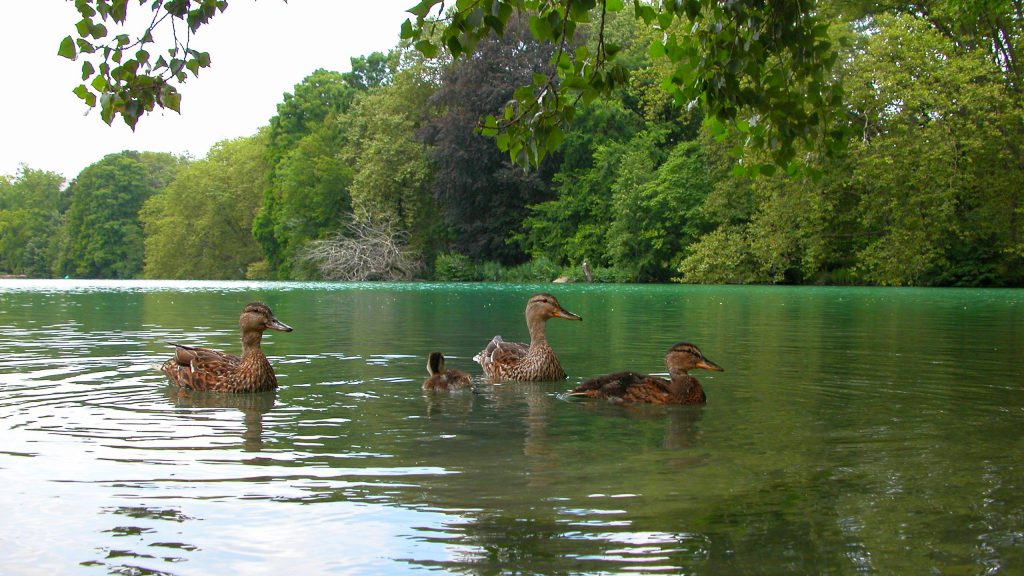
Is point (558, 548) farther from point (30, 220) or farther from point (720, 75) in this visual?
point (30, 220)

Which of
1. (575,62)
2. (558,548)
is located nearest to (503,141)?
(575,62)

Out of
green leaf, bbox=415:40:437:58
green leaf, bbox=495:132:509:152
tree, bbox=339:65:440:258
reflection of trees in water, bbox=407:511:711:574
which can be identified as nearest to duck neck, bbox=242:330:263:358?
green leaf, bbox=495:132:509:152

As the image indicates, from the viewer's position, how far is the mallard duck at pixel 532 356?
10164 millimetres

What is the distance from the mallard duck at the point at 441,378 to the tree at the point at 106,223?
102 metres

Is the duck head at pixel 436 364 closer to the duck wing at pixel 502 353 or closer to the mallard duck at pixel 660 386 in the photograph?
the mallard duck at pixel 660 386

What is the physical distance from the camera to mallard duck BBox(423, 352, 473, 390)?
29.2 feet

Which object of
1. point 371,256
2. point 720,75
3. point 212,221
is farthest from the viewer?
point 212,221

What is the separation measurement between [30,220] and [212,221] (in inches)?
1417

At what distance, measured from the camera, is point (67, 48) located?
17.9 feet

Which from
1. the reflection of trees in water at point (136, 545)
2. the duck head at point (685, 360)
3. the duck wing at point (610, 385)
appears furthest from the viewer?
the duck head at point (685, 360)

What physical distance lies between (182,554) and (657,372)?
23.9 feet

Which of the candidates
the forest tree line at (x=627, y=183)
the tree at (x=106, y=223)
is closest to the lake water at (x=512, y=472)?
the forest tree line at (x=627, y=183)

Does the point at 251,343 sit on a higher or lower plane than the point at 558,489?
higher

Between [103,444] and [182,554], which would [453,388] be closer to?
[103,444]
